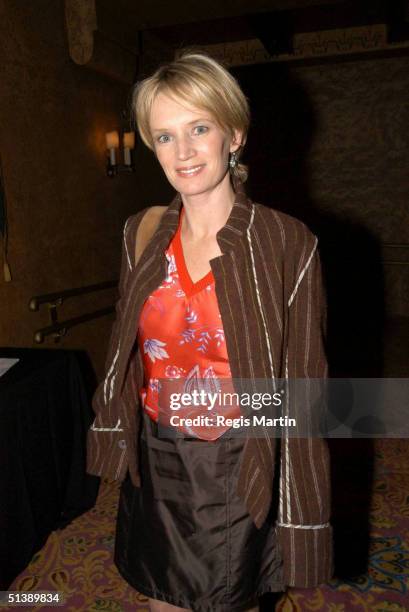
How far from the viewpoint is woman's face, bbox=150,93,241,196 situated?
1540mm

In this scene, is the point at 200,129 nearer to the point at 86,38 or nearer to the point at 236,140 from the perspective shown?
the point at 236,140

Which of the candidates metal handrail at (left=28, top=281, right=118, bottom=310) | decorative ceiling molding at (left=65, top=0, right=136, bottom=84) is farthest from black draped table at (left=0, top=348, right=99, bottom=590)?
decorative ceiling molding at (left=65, top=0, right=136, bottom=84)

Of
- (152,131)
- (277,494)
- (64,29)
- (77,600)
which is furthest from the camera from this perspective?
(64,29)

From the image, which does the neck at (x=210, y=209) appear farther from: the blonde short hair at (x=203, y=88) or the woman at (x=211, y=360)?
the blonde short hair at (x=203, y=88)

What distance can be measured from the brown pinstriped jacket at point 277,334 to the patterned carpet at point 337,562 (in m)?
1.38

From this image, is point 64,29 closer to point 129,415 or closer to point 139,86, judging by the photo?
point 139,86

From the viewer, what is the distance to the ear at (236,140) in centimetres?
165

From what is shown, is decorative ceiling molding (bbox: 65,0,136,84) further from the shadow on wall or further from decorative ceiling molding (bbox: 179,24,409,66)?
the shadow on wall

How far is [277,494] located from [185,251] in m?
0.88

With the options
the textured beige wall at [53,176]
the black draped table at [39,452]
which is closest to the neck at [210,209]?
the black draped table at [39,452]

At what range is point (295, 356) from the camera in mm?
1525

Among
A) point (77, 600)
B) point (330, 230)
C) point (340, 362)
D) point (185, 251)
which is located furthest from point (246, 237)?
point (330, 230)

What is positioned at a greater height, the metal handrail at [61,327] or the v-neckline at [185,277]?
the v-neckline at [185,277]

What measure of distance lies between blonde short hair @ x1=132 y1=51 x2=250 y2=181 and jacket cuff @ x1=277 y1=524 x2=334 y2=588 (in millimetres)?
1260
